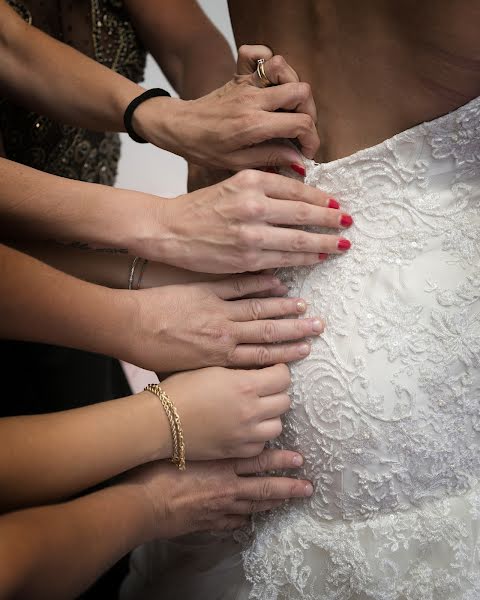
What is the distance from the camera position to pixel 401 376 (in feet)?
2.57

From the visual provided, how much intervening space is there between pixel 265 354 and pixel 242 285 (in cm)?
9

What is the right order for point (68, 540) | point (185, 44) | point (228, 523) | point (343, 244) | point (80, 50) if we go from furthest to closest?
1. point (80, 50)
2. point (185, 44)
3. point (228, 523)
4. point (343, 244)
5. point (68, 540)

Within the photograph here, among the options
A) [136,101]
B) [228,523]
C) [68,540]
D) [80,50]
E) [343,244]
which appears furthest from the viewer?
[80,50]

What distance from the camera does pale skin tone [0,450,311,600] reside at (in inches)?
25.7

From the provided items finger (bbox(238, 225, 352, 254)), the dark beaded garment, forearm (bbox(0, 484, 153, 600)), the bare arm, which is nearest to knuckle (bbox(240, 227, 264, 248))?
finger (bbox(238, 225, 352, 254))

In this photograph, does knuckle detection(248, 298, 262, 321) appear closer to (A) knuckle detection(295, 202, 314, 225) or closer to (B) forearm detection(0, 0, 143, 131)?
(A) knuckle detection(295, 202, 314, 225)

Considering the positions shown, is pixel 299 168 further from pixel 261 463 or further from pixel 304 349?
pixel 261 463

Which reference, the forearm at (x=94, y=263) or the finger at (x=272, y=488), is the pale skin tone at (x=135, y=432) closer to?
the finger at (x=272, y=488)

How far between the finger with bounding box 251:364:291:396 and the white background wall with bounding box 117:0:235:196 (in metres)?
1.23

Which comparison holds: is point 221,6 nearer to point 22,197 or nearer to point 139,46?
point 139,46

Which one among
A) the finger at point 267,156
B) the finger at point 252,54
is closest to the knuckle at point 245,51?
the finger at point 252,54

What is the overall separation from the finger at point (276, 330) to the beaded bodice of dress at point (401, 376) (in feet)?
0.06

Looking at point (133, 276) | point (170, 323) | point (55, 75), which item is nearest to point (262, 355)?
point (170, 323)

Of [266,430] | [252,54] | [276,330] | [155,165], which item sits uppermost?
[155,165]
